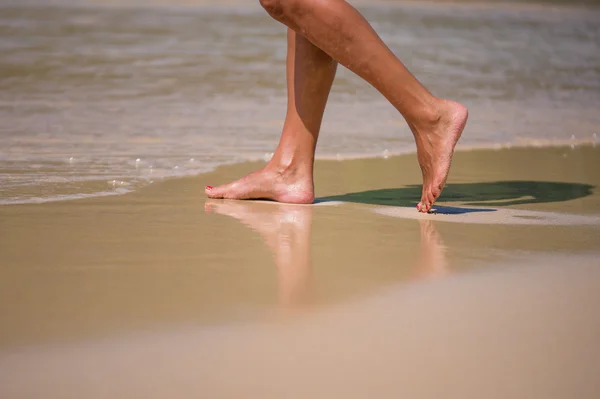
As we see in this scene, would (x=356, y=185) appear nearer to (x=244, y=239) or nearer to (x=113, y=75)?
(x=244, y=239)

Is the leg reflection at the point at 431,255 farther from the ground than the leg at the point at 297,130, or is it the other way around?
the leg at the point at 297,130

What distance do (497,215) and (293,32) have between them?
2.43ft

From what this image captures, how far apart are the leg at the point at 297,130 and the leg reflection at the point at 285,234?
6cm

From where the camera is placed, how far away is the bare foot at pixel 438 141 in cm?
233

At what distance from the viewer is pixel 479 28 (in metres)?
9.96

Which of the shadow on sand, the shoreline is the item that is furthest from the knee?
the shoreline

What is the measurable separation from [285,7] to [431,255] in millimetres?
849

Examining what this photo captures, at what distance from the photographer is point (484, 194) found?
110 inches

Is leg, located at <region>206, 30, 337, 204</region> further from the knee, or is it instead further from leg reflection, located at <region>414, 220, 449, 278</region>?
leg reflection, located at <region>414, 220, 449, 278</region>

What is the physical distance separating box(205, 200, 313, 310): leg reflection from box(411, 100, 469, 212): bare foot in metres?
0.30

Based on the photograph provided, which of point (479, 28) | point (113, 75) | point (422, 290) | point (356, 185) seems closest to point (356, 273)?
point (422, 290)

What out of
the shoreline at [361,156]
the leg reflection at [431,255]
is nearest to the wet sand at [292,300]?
the leg reflection at [431,255]

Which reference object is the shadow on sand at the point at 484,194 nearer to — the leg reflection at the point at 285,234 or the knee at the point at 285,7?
the leg reflection at the point at 285,234

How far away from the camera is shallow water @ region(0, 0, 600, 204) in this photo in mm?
3637
